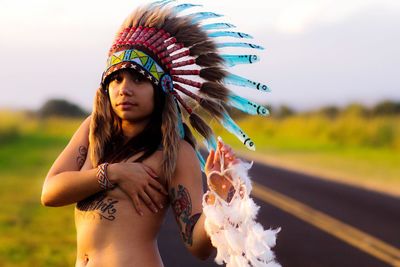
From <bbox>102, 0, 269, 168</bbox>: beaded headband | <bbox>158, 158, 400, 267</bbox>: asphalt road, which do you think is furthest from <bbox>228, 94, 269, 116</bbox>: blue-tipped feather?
<bbox>158, 158, 400, 267</bbox>: asphalt road

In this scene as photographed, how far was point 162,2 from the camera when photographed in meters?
3.49

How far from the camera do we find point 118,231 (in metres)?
3.16

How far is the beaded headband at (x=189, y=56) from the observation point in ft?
10.8

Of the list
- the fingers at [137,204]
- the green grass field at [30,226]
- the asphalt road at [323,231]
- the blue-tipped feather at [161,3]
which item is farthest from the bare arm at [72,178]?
the asphalt road at [323,231]

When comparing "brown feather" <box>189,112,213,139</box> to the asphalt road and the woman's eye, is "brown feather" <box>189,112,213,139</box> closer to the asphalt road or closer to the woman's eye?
the woman's eye

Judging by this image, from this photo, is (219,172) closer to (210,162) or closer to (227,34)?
(210,162)

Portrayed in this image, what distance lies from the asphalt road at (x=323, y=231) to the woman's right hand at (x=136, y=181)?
6022 millimetres

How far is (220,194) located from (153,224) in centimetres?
42

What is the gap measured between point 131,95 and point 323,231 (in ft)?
29.8

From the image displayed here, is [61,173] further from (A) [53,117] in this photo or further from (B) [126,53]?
(A) [53,117]

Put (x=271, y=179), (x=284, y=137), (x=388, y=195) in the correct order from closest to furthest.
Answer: (x=388, y=195), (x=271, y=179), (x=284, y=137)

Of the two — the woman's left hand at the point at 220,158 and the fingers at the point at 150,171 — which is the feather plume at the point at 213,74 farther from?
the woman's left hand at the point at 220,158

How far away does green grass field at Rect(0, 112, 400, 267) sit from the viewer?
980cm

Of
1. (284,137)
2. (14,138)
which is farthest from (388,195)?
(284,137)
